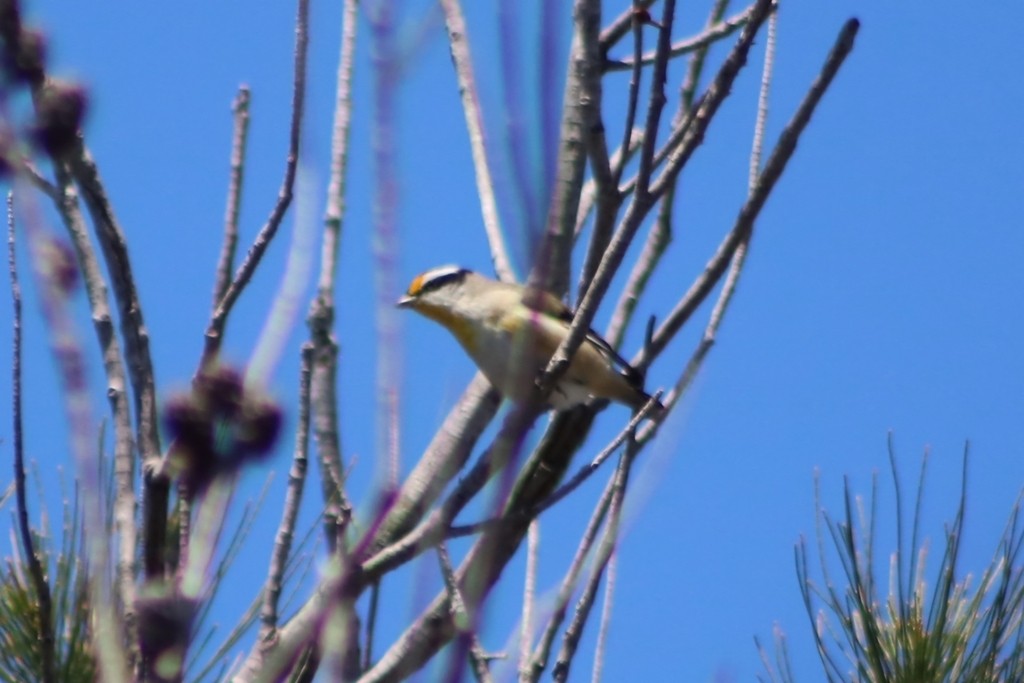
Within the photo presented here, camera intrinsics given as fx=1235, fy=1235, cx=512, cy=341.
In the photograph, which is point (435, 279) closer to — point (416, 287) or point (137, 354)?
point (416, 287)

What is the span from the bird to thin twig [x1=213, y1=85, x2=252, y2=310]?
3.12ft

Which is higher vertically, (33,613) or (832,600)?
(832,600)

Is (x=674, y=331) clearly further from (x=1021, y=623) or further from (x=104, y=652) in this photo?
(x=1021, y=623)

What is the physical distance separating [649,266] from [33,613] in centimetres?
123

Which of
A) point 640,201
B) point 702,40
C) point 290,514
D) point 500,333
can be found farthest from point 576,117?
point 500,333

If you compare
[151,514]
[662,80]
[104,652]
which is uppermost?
[662,80]

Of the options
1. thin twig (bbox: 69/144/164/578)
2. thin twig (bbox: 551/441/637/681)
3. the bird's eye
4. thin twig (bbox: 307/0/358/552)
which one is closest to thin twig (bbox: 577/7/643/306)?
thin twig (bbox: 551/441/637/681)

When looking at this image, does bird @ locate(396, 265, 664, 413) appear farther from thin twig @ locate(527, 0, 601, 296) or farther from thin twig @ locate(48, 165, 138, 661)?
thin twig @ locate(48, 165, 138, 661)

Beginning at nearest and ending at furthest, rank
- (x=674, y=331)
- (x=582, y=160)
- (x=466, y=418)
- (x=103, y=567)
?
(x=103, y=567)
(x=582, y=160)
(x=674, y=331)
(x=466, y=418)

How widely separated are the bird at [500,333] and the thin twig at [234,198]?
95 cm

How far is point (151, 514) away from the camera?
132cm

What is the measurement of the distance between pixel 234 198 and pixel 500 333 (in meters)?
1.95

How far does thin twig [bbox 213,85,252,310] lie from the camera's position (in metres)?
1.43

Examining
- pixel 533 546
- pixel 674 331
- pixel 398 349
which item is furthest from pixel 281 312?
pixel 533 546
